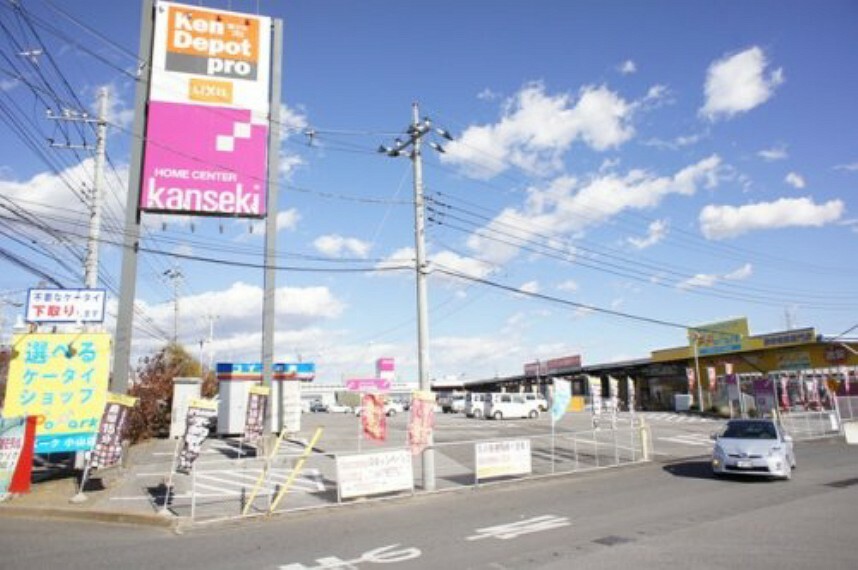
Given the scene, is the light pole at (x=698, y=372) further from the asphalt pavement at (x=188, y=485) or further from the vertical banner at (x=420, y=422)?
the vertical banner at (x=420, y=422)

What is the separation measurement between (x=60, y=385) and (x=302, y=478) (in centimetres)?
674

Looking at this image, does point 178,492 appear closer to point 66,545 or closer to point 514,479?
point 66,545

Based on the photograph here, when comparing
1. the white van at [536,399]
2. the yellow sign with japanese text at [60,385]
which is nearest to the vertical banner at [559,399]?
the yellow sign with japanese text at [60,385]

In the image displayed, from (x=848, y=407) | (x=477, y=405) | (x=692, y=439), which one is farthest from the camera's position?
(x=477, y=405)

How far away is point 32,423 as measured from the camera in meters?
14.0

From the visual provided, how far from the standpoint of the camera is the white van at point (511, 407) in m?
43.6

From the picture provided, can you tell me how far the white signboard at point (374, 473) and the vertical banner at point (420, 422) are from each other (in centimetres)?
81

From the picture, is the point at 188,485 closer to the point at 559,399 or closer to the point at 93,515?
the point at 93,515

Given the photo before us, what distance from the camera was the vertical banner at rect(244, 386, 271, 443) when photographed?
18984 mm

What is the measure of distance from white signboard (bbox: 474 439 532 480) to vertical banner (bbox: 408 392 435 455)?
1410mm

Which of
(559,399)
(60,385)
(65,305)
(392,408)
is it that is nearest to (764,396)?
(559,399)

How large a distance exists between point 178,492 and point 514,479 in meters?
8.73

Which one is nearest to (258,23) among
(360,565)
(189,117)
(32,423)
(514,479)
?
(189,117)

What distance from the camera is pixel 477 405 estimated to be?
4497cm
